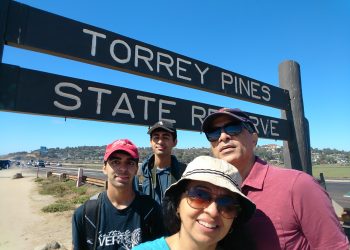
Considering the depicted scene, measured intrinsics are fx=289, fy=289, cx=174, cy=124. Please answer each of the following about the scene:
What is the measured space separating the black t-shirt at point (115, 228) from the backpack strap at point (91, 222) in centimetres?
2

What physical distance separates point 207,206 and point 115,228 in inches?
39.7

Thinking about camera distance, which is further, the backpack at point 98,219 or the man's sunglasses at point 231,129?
the backpack at point 98,219

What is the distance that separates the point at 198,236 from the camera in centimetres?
A: 142

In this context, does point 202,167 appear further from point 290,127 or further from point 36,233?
point 36,233

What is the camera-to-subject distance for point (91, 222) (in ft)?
7.08

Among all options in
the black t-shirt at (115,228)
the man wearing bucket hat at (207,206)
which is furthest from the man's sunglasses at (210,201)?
the black t-shirt at (115,228)

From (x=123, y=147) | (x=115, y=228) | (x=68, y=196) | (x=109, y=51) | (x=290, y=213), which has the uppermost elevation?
(x=109, y=51)

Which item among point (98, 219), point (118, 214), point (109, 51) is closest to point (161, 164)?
point (118, 214)

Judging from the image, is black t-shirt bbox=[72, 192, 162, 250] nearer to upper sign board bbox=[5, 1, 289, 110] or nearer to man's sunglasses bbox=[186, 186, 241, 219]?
man's sunglasses bbox=[186, 186, 241, 219]

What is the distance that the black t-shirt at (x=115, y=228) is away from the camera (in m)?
2.14

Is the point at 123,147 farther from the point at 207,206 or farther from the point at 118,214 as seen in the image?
the point at 207,206

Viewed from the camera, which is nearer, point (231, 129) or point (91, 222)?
point (231, 129)

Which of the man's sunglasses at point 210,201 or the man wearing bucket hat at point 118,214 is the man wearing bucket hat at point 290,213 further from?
the man wearing bucket hat at point 118,214

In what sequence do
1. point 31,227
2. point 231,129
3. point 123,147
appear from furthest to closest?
point 31,227 → point 123,147 → point 231,129
